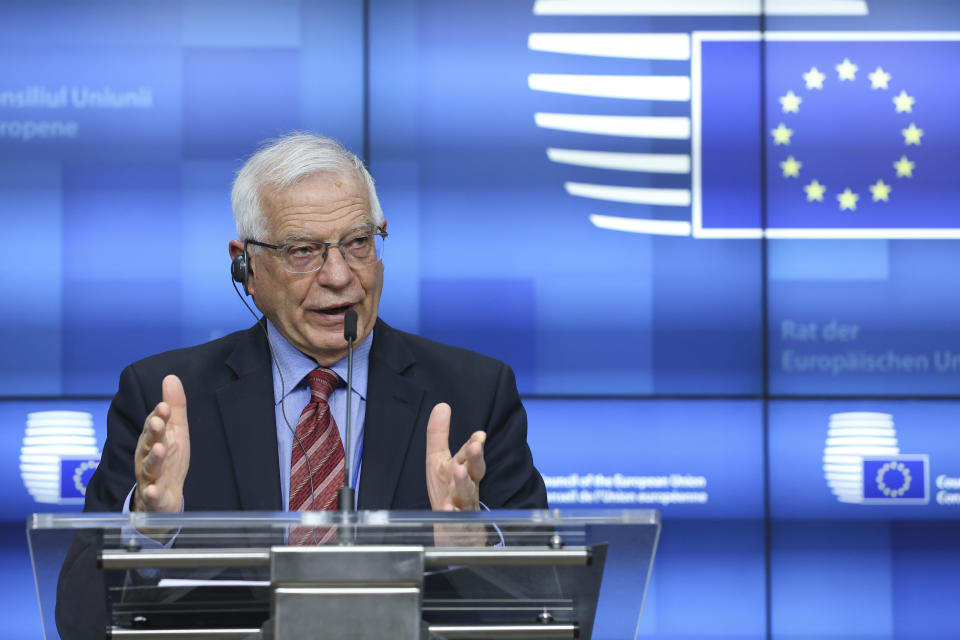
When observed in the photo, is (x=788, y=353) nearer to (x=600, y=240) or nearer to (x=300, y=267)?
(x=600, y=240)

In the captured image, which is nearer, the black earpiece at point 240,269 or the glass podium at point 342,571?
the glass podium at point 342,571

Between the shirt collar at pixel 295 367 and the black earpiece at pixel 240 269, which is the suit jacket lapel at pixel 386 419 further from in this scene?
the black earpiece at pixel 240 269

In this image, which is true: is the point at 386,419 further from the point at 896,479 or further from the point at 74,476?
the point at 896,479

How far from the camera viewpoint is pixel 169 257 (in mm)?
3471

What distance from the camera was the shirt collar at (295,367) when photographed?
6.28 feet

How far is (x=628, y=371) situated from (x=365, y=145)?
1138 millimetres

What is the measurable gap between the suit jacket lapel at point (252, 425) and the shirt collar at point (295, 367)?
0.02 m

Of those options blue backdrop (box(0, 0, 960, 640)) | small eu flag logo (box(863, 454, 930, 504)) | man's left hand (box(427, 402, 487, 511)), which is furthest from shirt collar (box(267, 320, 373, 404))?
small eu flag logo (box(863, 454, 930, 504))

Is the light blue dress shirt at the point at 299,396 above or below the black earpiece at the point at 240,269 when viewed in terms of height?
below

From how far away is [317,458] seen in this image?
1797mm

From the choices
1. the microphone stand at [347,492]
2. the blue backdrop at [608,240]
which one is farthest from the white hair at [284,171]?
the blue backdrop at [608,240]

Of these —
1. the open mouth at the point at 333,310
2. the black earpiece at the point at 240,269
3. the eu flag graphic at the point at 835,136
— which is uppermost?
the eu flag graphic at the point at 835,136

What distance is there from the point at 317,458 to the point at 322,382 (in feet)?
0.50

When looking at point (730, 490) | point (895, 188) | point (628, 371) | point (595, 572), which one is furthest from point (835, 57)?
point (595, 572)
